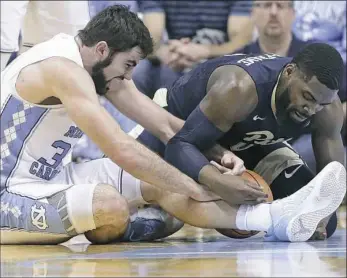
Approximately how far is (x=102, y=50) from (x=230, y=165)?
75 cm

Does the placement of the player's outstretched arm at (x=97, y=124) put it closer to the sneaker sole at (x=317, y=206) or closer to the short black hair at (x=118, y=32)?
the short black hair at (x=118, y=32)

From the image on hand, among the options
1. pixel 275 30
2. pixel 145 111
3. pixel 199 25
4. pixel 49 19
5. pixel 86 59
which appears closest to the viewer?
pixel 86 59

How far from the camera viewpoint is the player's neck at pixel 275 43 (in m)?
6.60

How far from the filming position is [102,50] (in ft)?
13.1

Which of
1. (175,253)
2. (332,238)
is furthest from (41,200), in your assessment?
(332,238)

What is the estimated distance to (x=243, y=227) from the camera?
4.05m

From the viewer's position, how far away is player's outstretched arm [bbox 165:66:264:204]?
13.1 ft

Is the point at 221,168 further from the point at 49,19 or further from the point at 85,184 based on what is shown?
the point at 49,19

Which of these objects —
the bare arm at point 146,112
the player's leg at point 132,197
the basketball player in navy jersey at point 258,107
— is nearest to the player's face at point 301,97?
the basketball player in navy jersey at point 258,107

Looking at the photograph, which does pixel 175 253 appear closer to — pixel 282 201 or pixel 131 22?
pixel 282 201

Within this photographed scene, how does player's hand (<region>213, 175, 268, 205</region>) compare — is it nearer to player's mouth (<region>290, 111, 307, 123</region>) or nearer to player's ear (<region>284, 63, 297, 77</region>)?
player's mouth (<region>290, 111, 307, 123</region>)

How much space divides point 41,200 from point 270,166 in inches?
47.1

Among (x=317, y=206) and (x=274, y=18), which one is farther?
(x=274, y=18)

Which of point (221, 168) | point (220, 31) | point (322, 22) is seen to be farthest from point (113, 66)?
point (322, 22)
